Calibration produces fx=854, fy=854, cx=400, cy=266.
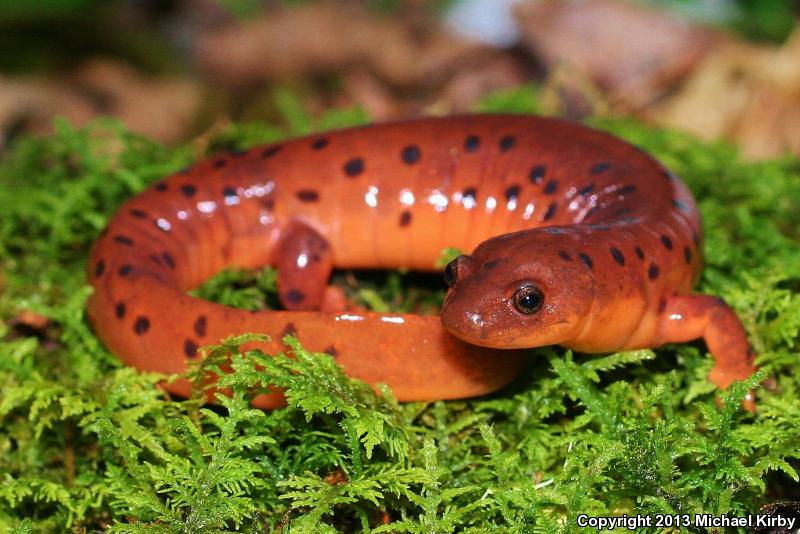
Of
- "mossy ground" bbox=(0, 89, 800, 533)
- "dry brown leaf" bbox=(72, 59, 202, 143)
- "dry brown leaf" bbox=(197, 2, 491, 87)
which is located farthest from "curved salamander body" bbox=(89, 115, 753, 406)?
"dry brown leaf" bbox=(197, 2, 491, 87)

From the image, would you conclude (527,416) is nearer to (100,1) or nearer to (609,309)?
(609,309)

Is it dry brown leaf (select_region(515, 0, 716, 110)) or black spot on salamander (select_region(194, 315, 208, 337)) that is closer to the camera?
black spot on salamander (select_region(194, 315, 208, 337))

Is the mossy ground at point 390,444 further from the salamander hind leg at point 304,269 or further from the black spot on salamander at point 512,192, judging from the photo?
the black spot on salamander at point 512,192

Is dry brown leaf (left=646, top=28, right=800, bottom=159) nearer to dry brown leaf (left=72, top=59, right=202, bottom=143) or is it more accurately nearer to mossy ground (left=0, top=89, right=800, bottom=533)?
mossy ground (left=0, top=89, right=800, bottom=533)

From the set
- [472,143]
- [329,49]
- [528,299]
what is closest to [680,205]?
[472,143]

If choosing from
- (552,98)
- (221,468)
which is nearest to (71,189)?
(221,468)

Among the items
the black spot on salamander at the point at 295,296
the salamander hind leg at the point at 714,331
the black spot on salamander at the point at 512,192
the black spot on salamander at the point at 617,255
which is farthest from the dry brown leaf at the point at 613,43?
the black spot on salamander at the point at 617,255
